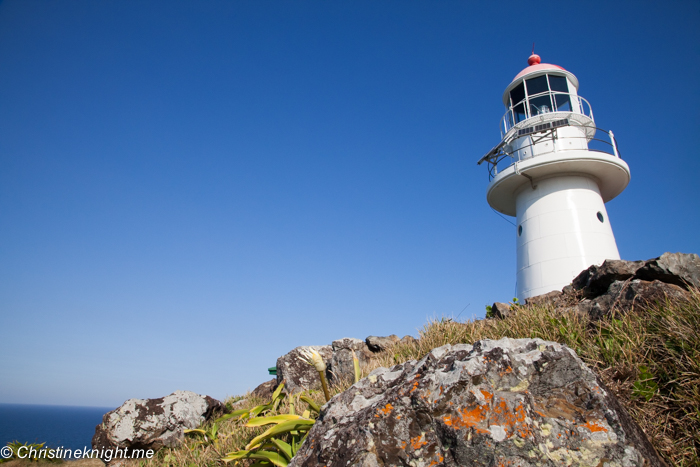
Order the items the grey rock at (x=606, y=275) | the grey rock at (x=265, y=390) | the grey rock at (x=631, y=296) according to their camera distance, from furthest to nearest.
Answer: the grey rock at (x=265, y=390) < the grey rock at (x=606, y=275) < the grey rock at (x=631, y=296)

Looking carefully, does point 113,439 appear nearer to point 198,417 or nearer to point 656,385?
point 198,417

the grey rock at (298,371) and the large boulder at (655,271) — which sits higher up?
the large boulder at (655,271)

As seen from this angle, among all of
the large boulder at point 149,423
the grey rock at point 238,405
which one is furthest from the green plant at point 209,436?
the grey rock at point 238,405

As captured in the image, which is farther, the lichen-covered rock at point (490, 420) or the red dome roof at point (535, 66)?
the red dome roof at point (535, 66)

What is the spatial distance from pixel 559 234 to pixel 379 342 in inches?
271

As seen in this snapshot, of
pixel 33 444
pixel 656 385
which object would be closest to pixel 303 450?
pixel 656 385

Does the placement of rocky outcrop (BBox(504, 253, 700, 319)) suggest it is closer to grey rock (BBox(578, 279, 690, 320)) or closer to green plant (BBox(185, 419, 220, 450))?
grey rock (BBox(578, 279, 690, 320))

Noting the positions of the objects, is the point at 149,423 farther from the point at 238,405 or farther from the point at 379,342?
the point at 379,342

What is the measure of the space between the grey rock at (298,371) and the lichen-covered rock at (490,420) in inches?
216

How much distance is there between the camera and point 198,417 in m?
7.12

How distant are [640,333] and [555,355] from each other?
1.63m

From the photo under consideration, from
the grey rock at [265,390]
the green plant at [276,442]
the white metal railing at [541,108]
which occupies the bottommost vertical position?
the green plant at [276,442]

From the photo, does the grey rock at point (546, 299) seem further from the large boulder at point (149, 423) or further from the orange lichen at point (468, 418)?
the large boulder at point (149, 423)

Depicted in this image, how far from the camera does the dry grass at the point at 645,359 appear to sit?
3.10 metres
